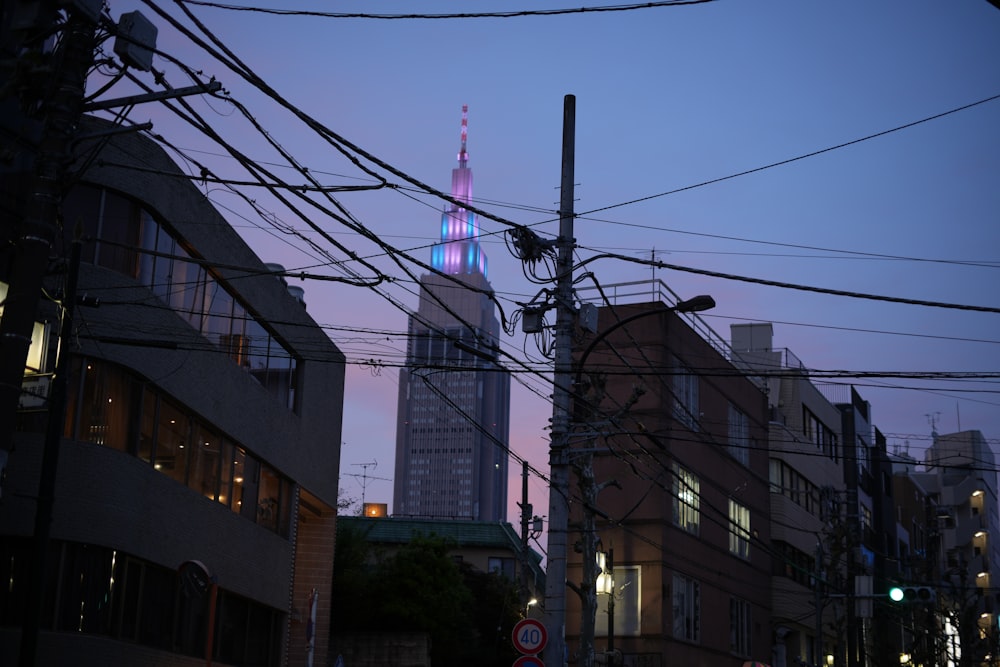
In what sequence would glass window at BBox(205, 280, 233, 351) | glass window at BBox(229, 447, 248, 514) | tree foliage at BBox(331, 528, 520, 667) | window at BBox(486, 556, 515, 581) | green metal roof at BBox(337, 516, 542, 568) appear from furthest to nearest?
window at BBox(486, 556, 515, 581)
green metal roof at BBox(337, 516, 542, 568)
tree foliage at BBox(331, 528, 520, 667)
glass window at BBox(229, 447, 248, 514)
glass window at BBox(205, 280, 233, 351)

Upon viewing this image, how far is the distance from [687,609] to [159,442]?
73.9 feet

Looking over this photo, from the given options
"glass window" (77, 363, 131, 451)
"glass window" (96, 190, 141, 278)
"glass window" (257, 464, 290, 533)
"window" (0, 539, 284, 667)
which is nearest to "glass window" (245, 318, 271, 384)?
"glass window" (257, 464, 290, 533)

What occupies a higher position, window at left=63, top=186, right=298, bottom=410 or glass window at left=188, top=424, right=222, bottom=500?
window at left=63, top=186, right=298, bottom=410

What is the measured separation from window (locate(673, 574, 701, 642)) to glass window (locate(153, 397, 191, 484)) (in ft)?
65.3

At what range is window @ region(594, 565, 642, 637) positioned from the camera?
1549 inches

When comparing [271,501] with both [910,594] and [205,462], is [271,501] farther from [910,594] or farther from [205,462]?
[910,594]

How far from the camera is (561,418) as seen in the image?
65.7 feet

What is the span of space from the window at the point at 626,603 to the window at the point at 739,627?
7611mm

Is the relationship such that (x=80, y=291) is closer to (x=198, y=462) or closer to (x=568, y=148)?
(x=198, y=462)

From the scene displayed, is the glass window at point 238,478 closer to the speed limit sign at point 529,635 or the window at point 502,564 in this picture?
the speed limit sign at point 529,635

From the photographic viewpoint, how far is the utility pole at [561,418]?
60.7 feet

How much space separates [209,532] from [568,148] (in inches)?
517

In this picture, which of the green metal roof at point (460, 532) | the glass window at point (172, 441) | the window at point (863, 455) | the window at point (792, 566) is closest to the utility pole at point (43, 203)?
the glass window at point (172, 441)

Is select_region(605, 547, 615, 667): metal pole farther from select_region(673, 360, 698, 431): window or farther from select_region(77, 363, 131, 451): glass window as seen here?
select_region(77, 363, 131, 451): glass window
